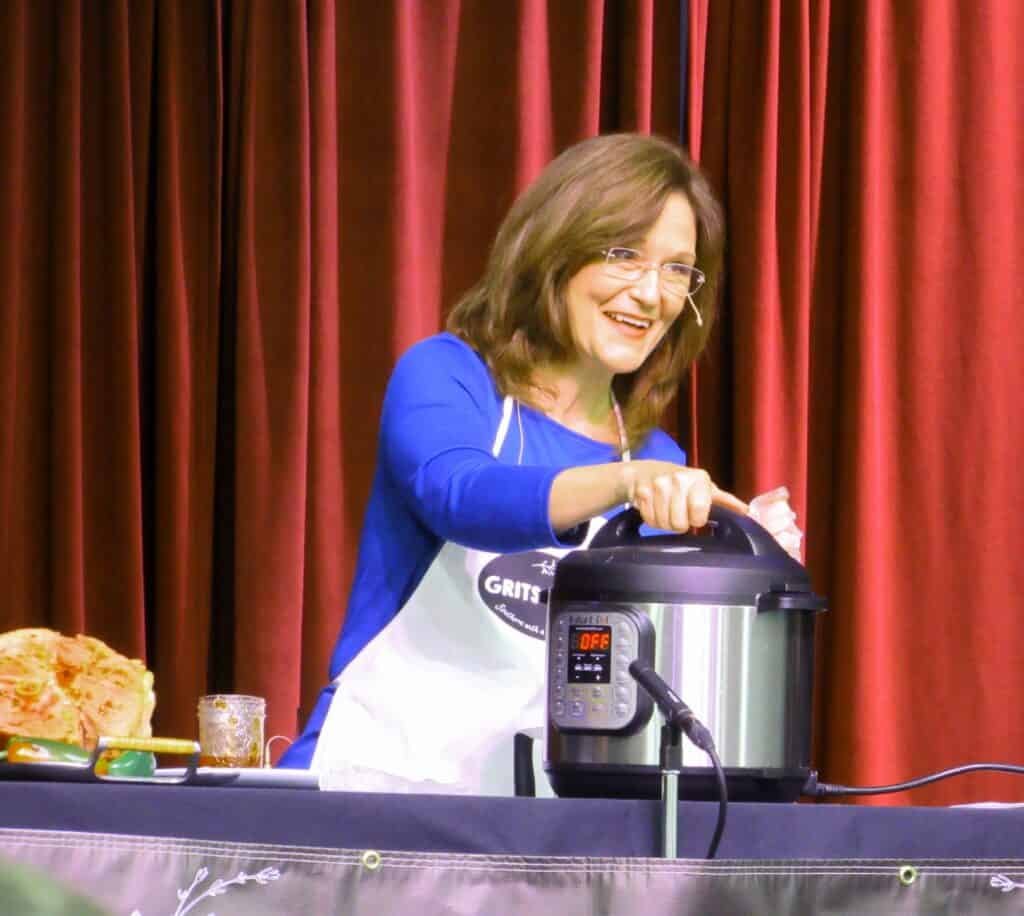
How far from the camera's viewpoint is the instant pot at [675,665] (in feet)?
3.65

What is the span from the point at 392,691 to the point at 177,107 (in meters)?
1.35

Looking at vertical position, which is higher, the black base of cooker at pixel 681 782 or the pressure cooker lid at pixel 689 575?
the pressure cooker lid at pixel 689 575

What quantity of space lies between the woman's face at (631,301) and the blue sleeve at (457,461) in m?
0.13

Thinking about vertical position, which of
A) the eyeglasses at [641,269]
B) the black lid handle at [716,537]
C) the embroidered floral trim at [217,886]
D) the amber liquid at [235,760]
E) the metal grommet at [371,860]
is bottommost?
the amber liquid at [235,760]

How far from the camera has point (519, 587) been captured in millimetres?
1747

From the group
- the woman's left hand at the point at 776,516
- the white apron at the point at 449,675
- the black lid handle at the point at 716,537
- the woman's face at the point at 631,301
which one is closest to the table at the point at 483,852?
the black lid handle at the point at 716,537

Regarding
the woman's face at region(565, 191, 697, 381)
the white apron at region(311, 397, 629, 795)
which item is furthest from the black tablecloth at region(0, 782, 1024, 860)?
the woman's face at region(565, 191, 697, 381)

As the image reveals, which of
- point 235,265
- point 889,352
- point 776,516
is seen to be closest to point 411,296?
point 235,265

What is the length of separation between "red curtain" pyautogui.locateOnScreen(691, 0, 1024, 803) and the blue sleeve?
101 centimetres

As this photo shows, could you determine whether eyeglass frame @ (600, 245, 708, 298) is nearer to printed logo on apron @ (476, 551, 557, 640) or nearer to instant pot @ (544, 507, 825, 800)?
printed logo on apron @ (476, 551, 557, 640)

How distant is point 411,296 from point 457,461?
124 centimetres

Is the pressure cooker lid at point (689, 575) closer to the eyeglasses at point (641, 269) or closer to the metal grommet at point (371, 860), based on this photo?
the metal grommet at point (371, 860)

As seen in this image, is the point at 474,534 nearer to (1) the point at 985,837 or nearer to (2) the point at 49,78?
(1) the point at 985,837

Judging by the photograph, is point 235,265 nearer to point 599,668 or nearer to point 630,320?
point 630,320
